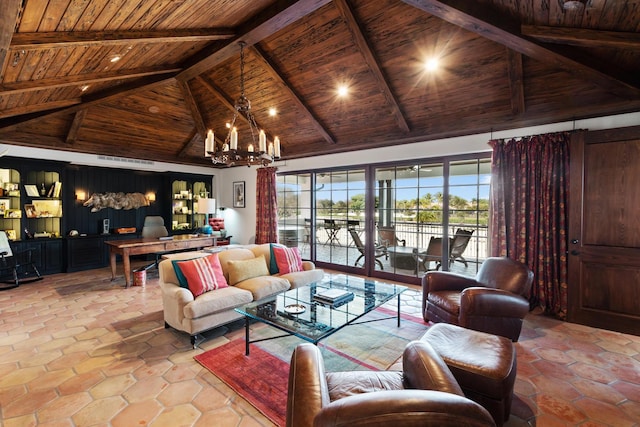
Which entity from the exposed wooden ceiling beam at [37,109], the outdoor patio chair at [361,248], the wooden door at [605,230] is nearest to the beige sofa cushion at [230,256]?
the outdoor patio chair at [361,248]

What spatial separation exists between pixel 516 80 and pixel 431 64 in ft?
3.37

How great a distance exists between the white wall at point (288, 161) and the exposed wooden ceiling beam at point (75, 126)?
0.40 m

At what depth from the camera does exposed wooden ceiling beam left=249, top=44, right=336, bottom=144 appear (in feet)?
14.1

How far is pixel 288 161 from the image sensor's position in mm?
6734

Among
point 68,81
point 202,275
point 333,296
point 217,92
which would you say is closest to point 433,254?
point 333,296

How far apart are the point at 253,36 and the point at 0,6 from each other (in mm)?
2342

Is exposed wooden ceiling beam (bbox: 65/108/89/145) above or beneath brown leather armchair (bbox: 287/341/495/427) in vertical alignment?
above

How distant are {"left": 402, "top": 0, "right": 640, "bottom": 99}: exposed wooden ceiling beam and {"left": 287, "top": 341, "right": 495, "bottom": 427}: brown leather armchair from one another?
283cm

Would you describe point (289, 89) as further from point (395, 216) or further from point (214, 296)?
point (214, 296)

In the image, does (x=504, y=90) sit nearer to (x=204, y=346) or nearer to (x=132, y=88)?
(x=204, y=346)

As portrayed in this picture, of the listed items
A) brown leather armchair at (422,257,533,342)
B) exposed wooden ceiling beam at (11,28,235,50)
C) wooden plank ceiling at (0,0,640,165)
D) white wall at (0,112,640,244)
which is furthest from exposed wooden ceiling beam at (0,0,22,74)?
white wall at (0,112,640,244)

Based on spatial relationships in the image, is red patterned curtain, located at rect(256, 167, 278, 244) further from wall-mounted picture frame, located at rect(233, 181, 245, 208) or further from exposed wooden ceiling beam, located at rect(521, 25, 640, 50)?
exposed wooden ceiling beam, located at rect(521, 25, 640, 50)

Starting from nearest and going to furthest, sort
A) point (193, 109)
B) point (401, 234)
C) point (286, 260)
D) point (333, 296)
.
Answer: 1. point (333, 296)
2. point (286, 260)
3. point (401, 234)
4. point (193, 109)

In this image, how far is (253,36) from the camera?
133 inches
